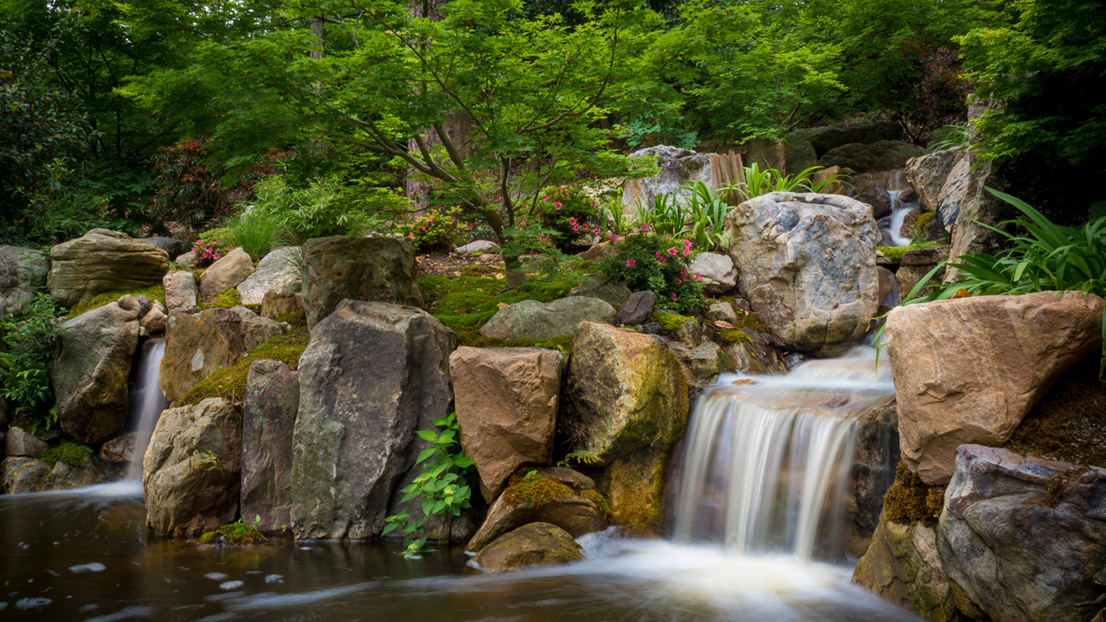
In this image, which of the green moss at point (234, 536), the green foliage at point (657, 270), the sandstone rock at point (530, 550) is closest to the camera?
the sandstone rock at point (530, 550)

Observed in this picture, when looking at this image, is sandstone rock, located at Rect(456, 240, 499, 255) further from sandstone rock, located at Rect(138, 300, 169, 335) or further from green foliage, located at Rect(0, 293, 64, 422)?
green foliage, located at Rect(0, 293, 64, 422)

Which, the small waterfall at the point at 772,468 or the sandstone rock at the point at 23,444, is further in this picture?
the sandstone rock at the point at 23,444

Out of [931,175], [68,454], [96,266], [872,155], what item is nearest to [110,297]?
[96,266]

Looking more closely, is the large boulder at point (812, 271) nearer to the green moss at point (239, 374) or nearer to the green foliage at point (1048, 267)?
the green foliage at point (1048, 267)

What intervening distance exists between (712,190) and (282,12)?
6.60m

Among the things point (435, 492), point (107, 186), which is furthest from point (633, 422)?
point (107, 186)

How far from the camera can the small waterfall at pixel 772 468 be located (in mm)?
4559

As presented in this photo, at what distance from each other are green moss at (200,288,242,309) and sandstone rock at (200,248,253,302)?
132 millimetres

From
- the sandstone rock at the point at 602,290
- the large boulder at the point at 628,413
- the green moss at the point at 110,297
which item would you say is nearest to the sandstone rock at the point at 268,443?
the large boulder at the point at 628,413

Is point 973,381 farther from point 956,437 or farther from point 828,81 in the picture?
point 828,81

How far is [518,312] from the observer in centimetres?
661

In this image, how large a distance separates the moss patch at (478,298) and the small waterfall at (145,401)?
135 inches

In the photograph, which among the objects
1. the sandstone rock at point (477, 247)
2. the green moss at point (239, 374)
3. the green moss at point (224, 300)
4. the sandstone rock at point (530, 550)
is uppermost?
the sandstone rock at point (477, 247)

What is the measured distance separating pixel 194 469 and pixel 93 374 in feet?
9.83
